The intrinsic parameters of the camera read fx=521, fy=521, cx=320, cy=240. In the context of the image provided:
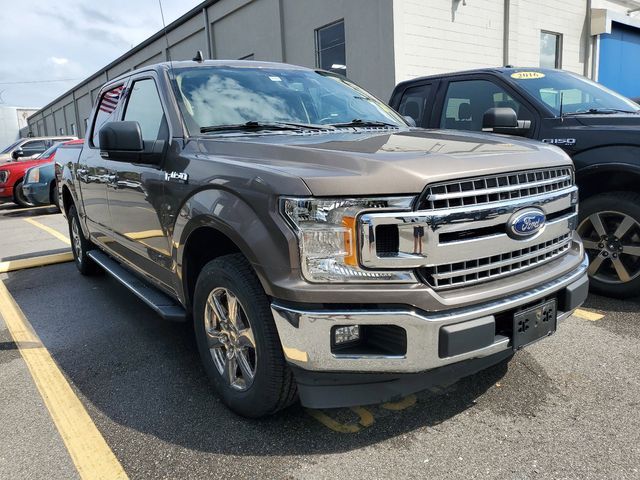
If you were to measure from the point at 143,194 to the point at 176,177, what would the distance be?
0.55 metres

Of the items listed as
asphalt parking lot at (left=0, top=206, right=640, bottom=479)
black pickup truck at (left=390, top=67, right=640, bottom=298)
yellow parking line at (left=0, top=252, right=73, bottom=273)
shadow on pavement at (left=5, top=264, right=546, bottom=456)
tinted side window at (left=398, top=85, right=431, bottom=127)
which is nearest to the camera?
asphalt parking lot at (left=0, top=206, right=640, bottom=479)

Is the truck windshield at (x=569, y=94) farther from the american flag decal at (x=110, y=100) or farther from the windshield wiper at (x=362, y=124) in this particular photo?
the american flag decal at (x=110, y=100)

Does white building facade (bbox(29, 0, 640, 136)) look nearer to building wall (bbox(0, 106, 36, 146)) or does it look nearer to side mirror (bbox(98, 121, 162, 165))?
side mirror (bbox(98, 121, 162, 165))

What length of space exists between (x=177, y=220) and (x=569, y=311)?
6.98 feet

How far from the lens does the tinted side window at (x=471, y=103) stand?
15.6 ft

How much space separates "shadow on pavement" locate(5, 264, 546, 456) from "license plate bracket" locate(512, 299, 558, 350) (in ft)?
1.60

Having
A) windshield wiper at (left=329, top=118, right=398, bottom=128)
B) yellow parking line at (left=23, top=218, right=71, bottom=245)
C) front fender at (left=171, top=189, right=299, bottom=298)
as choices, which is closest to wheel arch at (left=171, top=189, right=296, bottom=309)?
front fender at (left=171, top=189, right=299, bottom=298)

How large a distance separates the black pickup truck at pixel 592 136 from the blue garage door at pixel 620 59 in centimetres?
1423

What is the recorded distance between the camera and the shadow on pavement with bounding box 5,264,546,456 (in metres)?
2.52

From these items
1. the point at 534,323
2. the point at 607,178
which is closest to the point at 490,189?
the point at 534,323

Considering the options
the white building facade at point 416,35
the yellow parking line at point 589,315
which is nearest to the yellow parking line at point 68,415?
the yellow parking line at point 589,315

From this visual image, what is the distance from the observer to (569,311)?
8.63ft

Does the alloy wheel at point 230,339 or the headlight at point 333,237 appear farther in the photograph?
the alloy wheel at point 230,339

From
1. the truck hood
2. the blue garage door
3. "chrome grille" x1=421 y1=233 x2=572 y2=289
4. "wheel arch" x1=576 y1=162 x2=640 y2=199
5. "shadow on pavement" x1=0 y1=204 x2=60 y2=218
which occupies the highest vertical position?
the blue garage door
